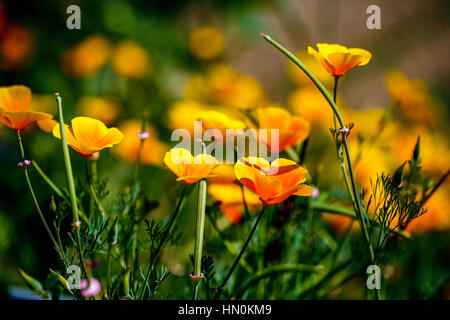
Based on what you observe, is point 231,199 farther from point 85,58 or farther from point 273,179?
point 85,58

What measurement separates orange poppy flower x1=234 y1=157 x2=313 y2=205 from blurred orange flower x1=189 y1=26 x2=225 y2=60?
49.4 inches

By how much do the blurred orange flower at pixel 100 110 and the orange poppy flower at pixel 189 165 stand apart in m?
0.76

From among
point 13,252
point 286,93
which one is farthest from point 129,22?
point 13,252

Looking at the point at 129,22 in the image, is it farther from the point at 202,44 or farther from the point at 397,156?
the point at 397,156

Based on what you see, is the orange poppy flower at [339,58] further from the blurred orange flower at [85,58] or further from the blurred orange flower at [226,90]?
the blurred orange flower at [85,58]

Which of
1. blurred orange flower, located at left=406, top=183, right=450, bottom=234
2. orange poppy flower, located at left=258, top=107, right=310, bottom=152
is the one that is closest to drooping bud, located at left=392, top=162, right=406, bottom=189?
orange poppy flower, located at left=258, top=107, right=310, bottom=152

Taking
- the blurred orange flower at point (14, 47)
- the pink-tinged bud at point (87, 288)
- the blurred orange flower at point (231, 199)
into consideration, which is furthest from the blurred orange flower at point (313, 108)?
the blurred orange flower at point (14, 47)

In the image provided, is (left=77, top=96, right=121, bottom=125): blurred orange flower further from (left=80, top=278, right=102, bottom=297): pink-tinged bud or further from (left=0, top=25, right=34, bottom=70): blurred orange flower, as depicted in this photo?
(left=80, top=278, right=102, bottom=297): pink-tinged bud

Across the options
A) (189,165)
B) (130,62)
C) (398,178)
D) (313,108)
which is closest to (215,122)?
(189,165)

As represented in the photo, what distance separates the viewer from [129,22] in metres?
1.59

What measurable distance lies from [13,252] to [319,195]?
593 mm

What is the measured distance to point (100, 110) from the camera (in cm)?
113

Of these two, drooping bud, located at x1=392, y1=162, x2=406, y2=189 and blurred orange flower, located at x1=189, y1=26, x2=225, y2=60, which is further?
blurred orange flower, located at x1=189, y1=26, x2=225, y2=60

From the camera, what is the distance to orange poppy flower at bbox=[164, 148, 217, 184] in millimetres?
366
